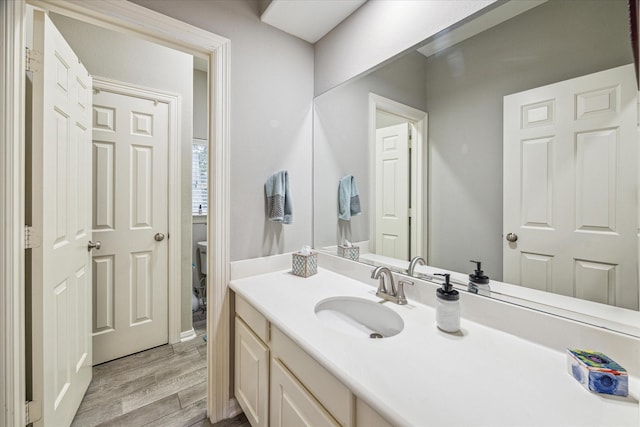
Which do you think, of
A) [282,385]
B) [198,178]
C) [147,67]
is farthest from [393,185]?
[198,178]

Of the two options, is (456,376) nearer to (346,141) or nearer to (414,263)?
(414,263)

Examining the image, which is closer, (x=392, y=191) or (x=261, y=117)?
(x=392, y=191)

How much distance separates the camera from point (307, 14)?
1510 millimetres

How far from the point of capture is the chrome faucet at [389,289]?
114 centimetres

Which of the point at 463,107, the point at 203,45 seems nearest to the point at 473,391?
the point at 463,107

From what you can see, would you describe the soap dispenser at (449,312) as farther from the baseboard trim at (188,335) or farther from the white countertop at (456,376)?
the baseboard trim at (188,335)

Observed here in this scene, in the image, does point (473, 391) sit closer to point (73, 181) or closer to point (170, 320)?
point (73, 181)

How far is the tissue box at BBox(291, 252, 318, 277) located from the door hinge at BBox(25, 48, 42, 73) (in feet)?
4.67

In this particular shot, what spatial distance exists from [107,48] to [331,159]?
1.83m

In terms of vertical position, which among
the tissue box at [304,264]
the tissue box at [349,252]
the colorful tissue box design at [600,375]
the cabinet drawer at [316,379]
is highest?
the tissue box at [349,252]

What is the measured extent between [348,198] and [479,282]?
88cm

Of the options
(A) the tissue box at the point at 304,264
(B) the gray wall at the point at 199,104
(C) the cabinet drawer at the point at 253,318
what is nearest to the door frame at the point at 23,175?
(C) the cabinet drawer at the point at 253,318

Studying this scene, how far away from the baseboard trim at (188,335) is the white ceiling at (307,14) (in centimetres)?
245

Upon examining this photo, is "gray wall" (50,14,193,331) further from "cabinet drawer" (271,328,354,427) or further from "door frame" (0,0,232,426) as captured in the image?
"cabinet drawer" (271,328,354,427)
